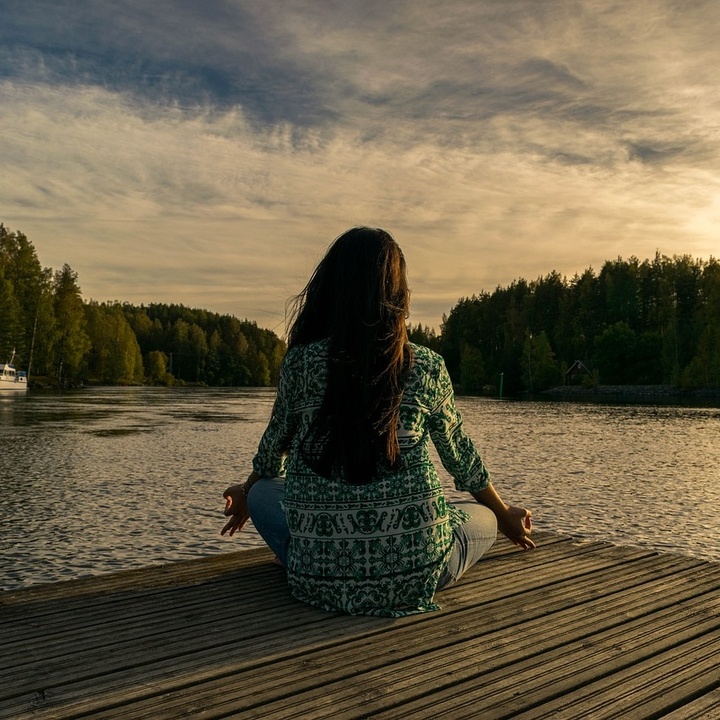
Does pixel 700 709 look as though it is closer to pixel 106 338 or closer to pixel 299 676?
pixel 299 676

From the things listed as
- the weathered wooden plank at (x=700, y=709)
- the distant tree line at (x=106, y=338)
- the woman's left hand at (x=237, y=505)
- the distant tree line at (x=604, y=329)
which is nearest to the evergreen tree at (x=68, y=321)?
the distant tree line at (x=106, y=338)

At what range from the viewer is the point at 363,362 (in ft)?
11.1

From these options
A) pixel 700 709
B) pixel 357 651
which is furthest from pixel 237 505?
pixel 700 709

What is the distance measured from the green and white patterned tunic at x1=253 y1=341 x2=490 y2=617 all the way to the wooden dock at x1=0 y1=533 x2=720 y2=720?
0.52 feet

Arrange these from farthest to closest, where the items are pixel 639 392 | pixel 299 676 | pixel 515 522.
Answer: pixel 639 392 → pixel 515 522 → pixel 299 676

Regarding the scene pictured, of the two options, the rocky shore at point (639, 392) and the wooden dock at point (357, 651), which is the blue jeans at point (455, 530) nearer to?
the wooden dock at point (357, 651)

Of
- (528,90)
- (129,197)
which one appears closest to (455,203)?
(528,90)

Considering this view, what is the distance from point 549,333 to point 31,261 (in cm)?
7832

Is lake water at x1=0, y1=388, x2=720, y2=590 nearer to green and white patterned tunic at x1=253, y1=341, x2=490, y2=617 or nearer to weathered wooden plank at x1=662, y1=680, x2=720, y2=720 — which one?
green and white patterned tunic at x1=253, y1=341, x2=490, y2=617

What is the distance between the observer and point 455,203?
1167 inches

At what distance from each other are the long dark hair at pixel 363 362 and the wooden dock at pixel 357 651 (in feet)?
2.62

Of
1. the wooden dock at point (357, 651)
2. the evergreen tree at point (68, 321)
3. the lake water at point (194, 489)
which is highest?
the evergreen tree at point (68, 321)

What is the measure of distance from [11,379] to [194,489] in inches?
2255

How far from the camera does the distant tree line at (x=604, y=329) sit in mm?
90625
